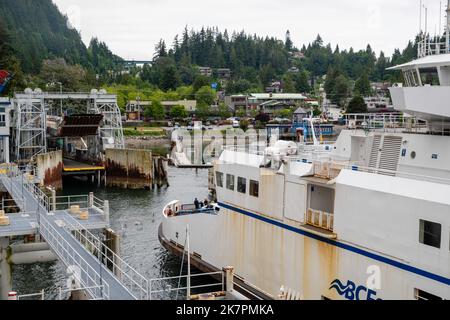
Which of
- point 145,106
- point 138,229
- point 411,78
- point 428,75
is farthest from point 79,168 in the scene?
point 145,106

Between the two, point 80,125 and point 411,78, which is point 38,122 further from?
point 411,78

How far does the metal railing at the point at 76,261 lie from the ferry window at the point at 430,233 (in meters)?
9.37

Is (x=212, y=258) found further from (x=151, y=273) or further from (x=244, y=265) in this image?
(x=151, y=273)

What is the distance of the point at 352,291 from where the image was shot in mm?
16750

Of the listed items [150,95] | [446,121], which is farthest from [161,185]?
[150,95]

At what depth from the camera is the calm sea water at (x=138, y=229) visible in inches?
1048

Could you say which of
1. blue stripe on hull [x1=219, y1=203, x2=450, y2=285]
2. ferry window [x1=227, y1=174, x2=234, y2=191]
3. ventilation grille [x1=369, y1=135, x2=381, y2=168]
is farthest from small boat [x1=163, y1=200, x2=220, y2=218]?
ventilation grille [x1=369, y1=135, x2=381, y2=168]

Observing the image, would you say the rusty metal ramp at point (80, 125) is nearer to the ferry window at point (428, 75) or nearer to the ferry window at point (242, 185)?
the ferry window at point (242, 185)

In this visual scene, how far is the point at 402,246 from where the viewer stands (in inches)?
595

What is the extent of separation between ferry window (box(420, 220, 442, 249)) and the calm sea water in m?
12.6

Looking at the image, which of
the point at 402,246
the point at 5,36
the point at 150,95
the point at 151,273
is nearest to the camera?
the point at 402,246

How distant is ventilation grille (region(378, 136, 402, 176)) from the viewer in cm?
1858

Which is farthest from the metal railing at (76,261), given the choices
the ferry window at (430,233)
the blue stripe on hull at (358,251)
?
the ferry window at (430,233)

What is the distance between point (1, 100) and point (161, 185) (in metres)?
18.9
